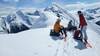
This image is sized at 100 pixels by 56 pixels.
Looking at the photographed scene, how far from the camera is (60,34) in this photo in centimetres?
1817

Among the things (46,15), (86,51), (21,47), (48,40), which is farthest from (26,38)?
(46,15)

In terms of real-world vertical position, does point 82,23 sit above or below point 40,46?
above

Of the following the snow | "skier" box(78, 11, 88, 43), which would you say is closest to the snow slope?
the snow

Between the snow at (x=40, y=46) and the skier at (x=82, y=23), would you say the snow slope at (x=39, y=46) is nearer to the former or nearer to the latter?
the snow at (x=40, y=46)

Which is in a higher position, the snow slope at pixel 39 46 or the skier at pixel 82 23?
the skier at pixel 82 23

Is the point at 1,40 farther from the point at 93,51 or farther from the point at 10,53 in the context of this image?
the point at 93,51

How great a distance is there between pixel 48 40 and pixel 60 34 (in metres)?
2.01

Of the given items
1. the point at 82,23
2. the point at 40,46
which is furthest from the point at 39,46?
the point at 82,23

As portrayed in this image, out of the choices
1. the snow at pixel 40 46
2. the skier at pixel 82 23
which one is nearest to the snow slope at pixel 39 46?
the snow at pixel 40 46

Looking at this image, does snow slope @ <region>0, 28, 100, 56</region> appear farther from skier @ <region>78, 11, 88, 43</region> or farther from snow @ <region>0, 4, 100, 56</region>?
skier @ <region>78, 11, 88, 43</region>

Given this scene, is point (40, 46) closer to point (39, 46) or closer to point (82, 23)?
point (39, 46)

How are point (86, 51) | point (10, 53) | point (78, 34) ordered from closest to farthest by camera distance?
point (10, 53)
point (86, 51)
point (78, 34)

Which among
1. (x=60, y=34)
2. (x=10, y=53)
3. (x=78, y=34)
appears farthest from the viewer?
(x=60, y=34)

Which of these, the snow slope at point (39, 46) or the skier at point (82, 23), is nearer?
the snow slope at point (39, 46)
